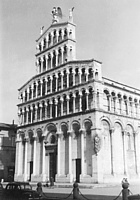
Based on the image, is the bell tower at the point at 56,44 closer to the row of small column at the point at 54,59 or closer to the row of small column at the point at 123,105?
the row of small column at the point at 54,59

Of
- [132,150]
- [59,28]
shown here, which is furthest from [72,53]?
[132,150]

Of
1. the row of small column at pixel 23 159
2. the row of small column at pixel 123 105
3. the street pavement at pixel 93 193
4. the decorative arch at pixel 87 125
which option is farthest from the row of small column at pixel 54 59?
the street pavement at pixel 93 193

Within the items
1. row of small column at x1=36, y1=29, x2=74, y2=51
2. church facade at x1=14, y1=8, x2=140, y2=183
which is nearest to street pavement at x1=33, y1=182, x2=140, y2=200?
church facade at x1=14, y1=8, x2=140, y2=183

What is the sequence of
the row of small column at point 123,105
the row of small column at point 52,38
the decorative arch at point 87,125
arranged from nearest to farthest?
the decorative arch at point 87,125 < the row of small column at point 123,105 < the row of small column at point 52,38

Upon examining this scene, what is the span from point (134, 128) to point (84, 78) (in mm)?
9446

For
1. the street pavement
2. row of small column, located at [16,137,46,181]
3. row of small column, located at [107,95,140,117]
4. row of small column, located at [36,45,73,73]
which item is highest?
row of small column, located at [36,45,73,73]

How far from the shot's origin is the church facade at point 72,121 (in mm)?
31359

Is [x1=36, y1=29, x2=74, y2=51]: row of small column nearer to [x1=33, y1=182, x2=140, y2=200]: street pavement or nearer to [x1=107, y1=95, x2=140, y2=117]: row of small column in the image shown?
[x1=107, y1=95, x2=140, y2=117]: row of small column

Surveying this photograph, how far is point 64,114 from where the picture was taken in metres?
35.4

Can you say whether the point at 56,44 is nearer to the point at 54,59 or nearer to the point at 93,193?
the point at 54,59

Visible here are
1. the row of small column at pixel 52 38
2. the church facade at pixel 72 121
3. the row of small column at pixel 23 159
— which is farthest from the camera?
the row of small column at pixel 52 38

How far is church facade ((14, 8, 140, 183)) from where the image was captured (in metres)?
31.4

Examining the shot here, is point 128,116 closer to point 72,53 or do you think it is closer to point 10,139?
point 72,53

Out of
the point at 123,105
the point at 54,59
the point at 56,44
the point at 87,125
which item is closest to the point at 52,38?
the point at 56,44
